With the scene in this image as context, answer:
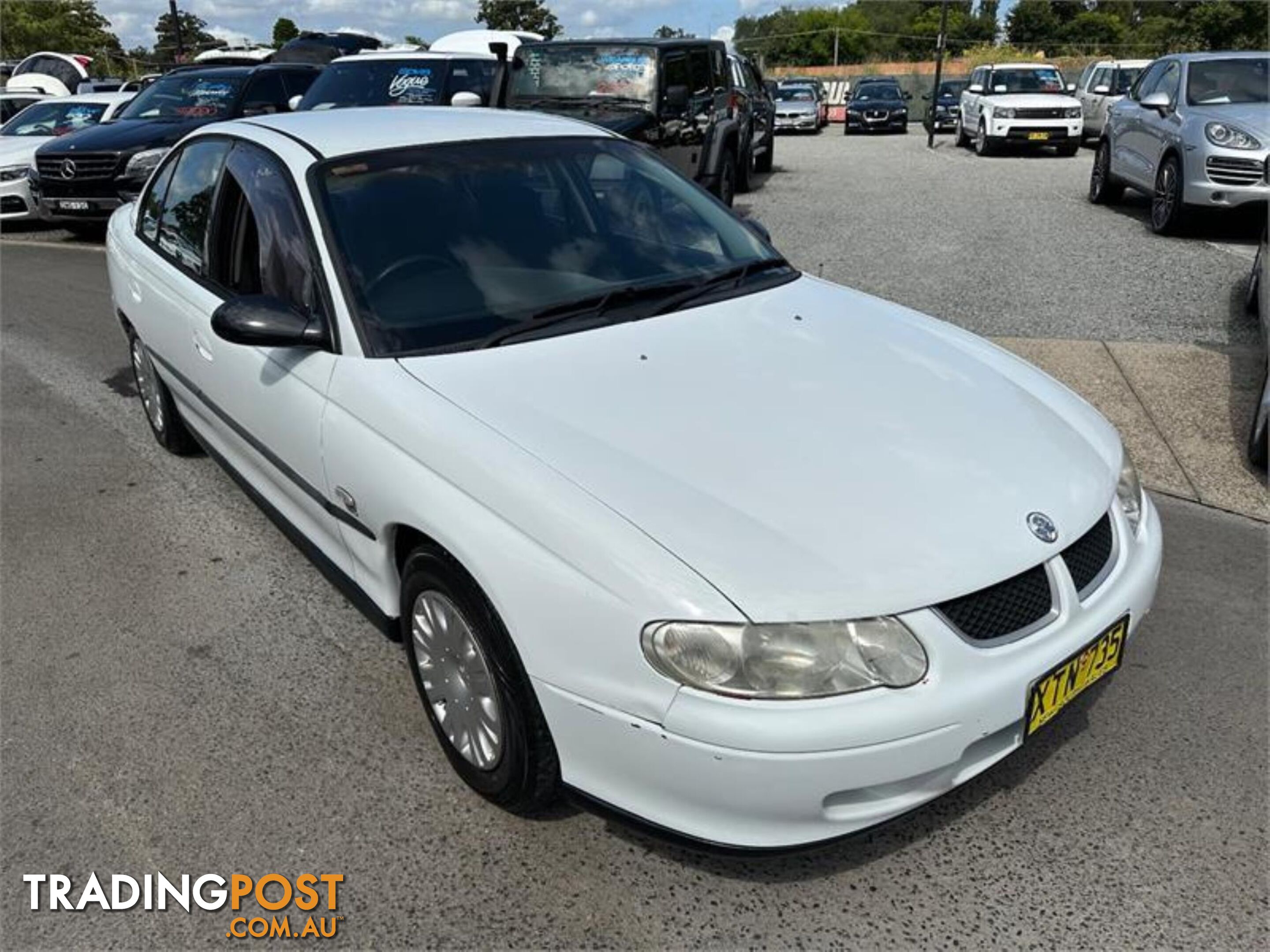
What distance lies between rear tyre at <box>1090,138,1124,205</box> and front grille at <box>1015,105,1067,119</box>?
5380 mm

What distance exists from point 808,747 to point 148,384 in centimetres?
415

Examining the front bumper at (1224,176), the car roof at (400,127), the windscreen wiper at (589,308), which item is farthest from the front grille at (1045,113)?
the windscreen wiper at (589,308)

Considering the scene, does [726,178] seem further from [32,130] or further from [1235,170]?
[32,130]

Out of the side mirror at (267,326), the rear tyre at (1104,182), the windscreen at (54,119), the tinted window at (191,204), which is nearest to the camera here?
the side mirror at (267,326)

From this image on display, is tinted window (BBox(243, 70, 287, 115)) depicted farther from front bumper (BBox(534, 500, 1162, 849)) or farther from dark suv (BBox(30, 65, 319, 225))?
front bumper (BBox(534, 500, 1162, 849))

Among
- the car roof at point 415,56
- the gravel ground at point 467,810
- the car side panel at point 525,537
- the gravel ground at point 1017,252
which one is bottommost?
the gravel ground at point 467,810

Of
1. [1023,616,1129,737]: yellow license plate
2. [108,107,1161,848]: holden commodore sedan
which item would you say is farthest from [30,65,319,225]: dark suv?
[1023,616,1129,737]: yellow license plate

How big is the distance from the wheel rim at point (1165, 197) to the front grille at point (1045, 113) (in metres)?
7.54

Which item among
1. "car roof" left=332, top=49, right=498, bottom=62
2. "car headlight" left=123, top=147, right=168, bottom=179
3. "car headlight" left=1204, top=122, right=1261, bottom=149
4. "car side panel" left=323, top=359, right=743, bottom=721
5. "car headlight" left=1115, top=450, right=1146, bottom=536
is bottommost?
"car headlight" left=1115, top=450, right=1146, bottom=536

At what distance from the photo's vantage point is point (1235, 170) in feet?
27.9

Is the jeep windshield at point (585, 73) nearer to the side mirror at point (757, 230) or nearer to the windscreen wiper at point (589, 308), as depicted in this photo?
the side mirror at point (757, 230)

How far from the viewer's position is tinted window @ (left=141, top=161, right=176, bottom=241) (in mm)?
4379

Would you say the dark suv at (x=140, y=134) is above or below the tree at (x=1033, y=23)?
below

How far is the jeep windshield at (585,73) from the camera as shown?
9438mm
